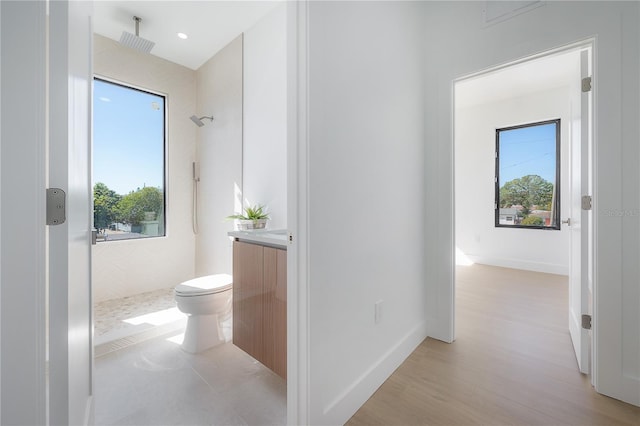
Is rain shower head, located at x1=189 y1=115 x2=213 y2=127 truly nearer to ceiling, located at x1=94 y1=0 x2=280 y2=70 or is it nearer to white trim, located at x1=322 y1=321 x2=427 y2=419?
ceiling, located at x1=94 y1=0 x2=280 y2=70

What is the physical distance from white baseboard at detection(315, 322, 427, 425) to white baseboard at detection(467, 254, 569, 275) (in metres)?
3.41

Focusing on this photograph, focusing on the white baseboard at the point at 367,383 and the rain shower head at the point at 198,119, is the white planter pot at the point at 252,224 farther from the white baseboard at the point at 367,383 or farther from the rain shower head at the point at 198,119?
the rain shower head at the point at 198,119

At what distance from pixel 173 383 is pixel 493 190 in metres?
5.11

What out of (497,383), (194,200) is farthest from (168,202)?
(497,383)

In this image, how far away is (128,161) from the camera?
319cm

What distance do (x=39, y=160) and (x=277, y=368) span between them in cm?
138

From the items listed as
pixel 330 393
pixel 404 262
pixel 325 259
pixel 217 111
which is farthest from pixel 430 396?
pixel 217 111

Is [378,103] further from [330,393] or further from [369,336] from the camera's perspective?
[330,393]

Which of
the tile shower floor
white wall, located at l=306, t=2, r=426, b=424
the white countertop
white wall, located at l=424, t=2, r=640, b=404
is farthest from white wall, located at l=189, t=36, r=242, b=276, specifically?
white wall, located at l=424, t=2, r=640, b=404

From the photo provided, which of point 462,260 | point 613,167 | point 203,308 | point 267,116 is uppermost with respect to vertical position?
point 267,116

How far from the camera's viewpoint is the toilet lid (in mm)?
1908

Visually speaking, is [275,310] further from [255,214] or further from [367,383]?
[255,214]

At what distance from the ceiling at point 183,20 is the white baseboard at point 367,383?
116 inches

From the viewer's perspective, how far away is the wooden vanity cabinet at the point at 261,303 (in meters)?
1.48
